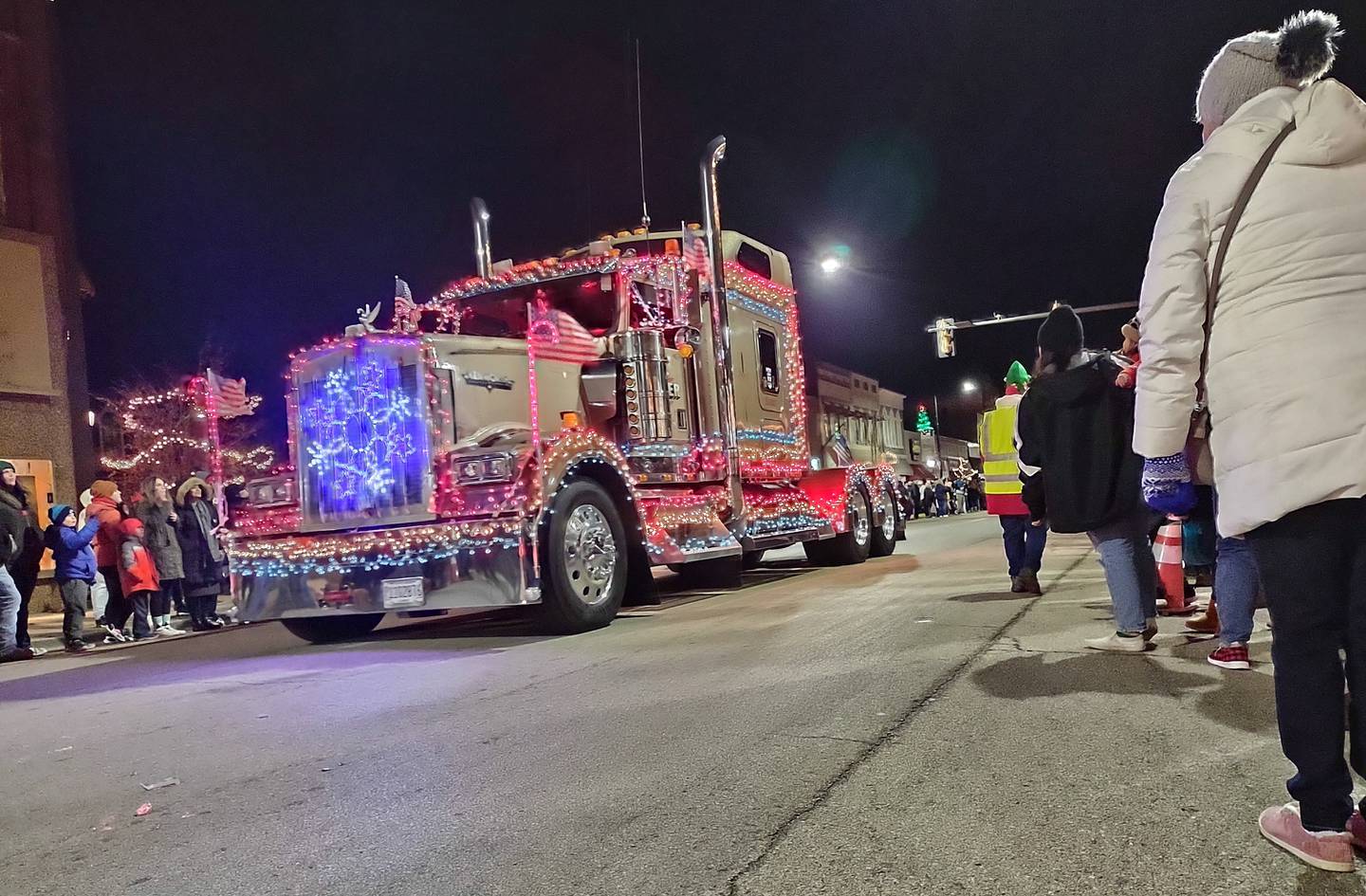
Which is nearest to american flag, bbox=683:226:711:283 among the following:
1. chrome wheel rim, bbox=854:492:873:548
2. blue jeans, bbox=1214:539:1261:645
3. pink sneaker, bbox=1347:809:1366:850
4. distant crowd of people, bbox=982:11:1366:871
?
chrome wheel rim, bbox=854:492:873:548

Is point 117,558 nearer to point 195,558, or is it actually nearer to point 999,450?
point 195,558

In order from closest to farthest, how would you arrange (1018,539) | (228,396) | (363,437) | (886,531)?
(363,437) → (1018,539) → (228,396) → (886,531)

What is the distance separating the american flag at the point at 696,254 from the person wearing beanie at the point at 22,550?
6.81m

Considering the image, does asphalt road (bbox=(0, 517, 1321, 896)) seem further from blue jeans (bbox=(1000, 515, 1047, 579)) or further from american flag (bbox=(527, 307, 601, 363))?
american flag (bbox=(527, 307, 601, 363))

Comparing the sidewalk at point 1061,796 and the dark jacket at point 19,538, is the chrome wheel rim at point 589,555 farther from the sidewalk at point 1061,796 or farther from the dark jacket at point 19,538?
the dark jacket at point 19,538

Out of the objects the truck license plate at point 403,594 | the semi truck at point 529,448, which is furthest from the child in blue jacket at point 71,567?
the truck license plate at point 403,594

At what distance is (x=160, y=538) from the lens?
424 inches

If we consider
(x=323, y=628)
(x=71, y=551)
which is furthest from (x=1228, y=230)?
(x=71, y=551)

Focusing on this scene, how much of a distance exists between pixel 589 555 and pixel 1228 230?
5438 millimetres

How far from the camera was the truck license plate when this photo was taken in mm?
6789

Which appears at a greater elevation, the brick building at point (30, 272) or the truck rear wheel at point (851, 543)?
the brick building at point (30, 272)

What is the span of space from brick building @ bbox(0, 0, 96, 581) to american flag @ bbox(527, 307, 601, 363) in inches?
571

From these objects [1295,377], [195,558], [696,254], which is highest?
[696,254]

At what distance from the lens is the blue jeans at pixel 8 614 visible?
905 centimetres
